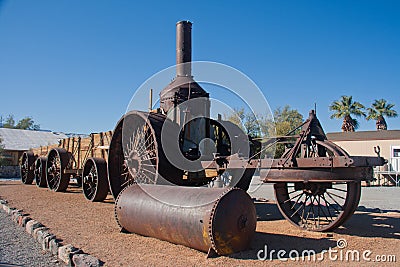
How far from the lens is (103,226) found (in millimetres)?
6672

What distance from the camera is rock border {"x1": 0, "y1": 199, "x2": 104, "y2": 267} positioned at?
14.5 ft

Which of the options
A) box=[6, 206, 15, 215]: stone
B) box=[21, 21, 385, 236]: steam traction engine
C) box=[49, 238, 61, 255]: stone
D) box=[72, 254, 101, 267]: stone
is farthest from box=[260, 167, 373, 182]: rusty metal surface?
box=[6, 206, 15, 215]: stone

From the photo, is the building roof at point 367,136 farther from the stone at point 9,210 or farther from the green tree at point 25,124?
the green tree at point 25,124

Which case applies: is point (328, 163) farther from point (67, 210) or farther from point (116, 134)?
point (67, 210)

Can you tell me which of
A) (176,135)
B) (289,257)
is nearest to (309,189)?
(289,257)

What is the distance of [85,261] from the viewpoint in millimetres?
4359

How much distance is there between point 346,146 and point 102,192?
914 inches

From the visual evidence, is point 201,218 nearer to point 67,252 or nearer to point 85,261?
point 85,261

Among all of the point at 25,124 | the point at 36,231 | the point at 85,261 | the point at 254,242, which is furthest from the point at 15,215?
the point at 25,124

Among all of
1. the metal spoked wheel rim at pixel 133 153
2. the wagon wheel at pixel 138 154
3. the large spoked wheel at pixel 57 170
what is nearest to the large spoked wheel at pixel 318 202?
the wagon wheel at pixel 138 154

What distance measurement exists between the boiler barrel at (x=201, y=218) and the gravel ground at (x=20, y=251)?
1341mm

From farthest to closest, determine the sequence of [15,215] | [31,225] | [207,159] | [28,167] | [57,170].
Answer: [28,167], [57,170], [15,215], [207,159], [31,225]

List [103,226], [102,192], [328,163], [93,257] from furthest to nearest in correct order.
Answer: [102,192] < [103,226] < [328,163] < [93,257]

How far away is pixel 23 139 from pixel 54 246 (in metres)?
35.9
